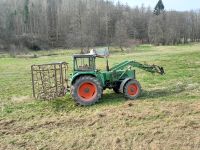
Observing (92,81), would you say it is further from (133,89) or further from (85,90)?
(133,89)

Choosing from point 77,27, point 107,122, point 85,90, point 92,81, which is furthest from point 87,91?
point 77,27

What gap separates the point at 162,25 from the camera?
99.0 metres

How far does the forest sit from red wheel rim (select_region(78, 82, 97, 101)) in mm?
55354

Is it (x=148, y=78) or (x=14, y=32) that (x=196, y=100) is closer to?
(x=148, y=78)

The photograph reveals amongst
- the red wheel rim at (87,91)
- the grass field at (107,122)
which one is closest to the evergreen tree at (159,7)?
the grass field at (107,122)

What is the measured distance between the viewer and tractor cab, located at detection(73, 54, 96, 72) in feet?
42.2

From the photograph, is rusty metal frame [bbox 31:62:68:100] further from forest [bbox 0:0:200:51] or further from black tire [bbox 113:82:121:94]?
forest [bbox 0:0:200:51]

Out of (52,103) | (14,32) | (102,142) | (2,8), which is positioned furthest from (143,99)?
(2,8)

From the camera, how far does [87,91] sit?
1284 centimetres

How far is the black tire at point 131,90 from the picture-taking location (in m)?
→ 13.2

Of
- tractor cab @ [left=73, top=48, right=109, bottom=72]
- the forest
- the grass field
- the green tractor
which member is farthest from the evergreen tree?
tractor cab @ [left=73, top=48, right=109, bottom=72]

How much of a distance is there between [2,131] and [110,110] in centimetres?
353

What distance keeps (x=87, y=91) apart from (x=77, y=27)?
7369 cm

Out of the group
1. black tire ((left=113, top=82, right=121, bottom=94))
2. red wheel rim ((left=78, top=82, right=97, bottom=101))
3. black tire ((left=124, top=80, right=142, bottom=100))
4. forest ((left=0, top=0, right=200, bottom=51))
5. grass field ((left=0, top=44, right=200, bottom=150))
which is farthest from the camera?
forest ((left=0, top=0, right=200, bottom=51))
